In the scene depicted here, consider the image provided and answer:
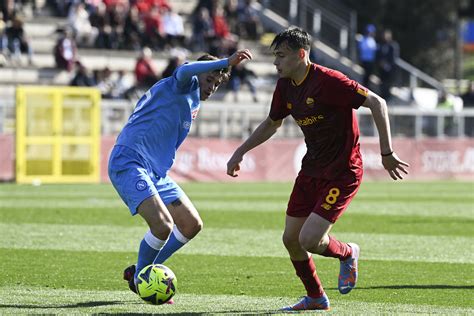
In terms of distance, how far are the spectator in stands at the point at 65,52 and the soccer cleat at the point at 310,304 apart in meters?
22.2

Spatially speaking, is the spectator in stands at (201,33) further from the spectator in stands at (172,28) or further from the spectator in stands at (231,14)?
the spectator in stands at (231,14)

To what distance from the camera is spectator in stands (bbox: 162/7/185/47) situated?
3403cm

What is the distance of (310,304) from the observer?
886 cm

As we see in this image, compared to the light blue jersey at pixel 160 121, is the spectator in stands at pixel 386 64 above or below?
above

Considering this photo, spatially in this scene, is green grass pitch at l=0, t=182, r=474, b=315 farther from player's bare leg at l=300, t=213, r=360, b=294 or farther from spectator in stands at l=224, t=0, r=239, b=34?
spectator in stands at l=224, t=0, r=239, b=34

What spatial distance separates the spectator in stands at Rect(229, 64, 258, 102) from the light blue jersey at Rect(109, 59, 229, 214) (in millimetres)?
23769

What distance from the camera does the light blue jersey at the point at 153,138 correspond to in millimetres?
9070

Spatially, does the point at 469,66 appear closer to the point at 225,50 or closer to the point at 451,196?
the point at 225,50

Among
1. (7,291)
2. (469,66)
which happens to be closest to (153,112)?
(7,291)

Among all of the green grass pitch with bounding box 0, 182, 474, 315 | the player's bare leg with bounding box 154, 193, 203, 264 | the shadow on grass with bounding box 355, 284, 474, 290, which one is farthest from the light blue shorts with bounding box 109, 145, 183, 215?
the shadow on grass with bounding box 355, 284, 474, 290

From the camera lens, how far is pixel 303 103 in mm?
8773

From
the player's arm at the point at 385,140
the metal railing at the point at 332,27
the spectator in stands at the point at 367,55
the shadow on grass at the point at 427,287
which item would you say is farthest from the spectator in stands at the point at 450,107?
the player's arm at the point at 385,140

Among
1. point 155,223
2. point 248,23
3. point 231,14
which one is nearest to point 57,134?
point 248,23

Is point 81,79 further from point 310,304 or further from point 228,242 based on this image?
point 310,304
